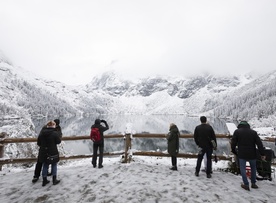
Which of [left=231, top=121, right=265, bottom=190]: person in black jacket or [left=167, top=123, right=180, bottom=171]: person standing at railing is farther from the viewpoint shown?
[left=167, top=123, right=180, bottom=171]: person standing at railing

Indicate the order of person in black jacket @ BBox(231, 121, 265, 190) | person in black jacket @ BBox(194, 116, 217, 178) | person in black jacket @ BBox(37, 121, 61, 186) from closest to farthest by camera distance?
person in black jacket @ BBox(231, 121, 265, 190) → person in black jacket @ BBox(37, 121, 61, 186) → person in black jacket @ BBox(194, 116, 217, 178)

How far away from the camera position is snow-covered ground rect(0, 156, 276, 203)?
5.74m

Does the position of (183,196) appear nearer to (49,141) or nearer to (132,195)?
(132,195)

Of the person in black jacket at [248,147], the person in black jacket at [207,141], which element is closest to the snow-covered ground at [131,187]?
the person in black jacket at [248,147]

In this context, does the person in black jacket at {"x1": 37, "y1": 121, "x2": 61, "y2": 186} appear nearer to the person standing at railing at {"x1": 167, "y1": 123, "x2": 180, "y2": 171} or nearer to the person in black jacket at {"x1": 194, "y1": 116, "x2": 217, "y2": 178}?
the person standing at railing at {"x1": 167, "y1": 123, "x2": 180, "y2": 171}

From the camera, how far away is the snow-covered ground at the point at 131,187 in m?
5.74

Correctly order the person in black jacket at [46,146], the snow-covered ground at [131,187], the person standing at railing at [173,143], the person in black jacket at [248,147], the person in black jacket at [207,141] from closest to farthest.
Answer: the snow-covered ground at [131,187]
the person in black jacket at [248,147]
the person in black jacket at [46,146]
the person in black jacket at [207,141]
the person standing at railing at [173,143]

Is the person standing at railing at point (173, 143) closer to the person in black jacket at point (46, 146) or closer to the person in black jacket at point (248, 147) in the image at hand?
the person in black jacket at point (248, 147)

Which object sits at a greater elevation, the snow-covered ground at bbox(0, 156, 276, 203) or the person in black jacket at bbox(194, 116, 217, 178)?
the person in black jacket at bbox(194, 116, 217, 178)

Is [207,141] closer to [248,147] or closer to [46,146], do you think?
[248,147]

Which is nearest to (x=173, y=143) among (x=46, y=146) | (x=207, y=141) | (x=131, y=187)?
(x=207, y=141)

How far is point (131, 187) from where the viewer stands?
6461 millimetres

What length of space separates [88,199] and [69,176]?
7.74 ft

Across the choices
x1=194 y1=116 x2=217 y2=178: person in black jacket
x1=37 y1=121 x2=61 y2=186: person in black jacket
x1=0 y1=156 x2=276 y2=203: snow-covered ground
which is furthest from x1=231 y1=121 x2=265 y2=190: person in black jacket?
x1=37 y1=121 x2=61 y2=186: person in black jacket
